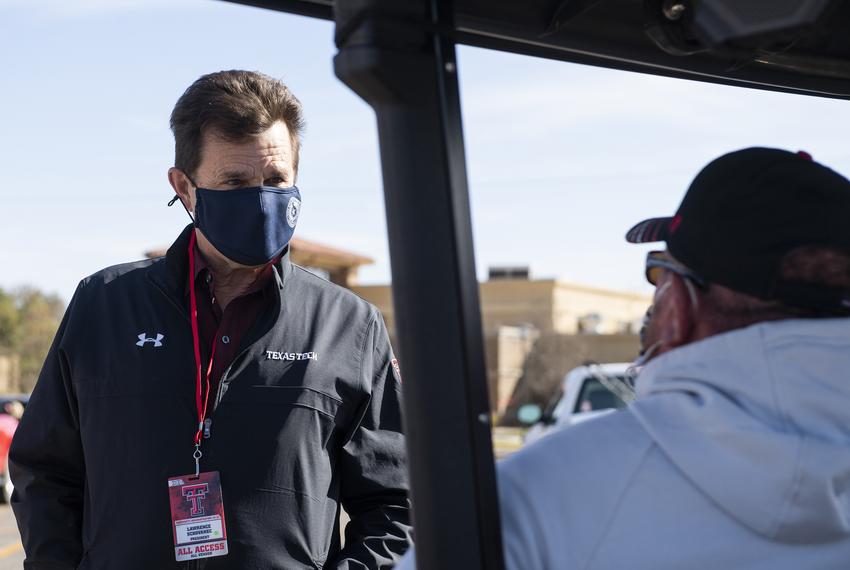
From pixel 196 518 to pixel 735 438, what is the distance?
5.45ft

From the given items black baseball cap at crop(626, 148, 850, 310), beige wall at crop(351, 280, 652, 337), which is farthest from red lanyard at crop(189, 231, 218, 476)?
beige wall at crop(351, 280, 652, 337)

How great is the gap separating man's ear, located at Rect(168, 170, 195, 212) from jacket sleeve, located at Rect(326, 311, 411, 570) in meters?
0.66

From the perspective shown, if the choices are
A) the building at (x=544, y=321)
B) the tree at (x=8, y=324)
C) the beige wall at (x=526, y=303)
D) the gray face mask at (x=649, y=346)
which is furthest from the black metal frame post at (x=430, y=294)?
the tree at (x=8, y=324)

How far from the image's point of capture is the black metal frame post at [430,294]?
53.8 inches

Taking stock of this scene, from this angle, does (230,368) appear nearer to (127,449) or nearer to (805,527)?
(127,449)

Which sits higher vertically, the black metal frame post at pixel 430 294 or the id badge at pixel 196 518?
the black metal frame post at pixel 430 294

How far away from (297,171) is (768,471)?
2002mm

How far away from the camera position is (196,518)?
2.65m

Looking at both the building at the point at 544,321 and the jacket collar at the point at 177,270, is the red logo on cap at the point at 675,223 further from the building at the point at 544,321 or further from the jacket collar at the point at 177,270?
the building at the point at 544,321

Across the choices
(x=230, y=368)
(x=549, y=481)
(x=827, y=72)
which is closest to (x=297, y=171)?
(x=230, y=368)

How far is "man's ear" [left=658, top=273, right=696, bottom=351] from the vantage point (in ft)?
5.10

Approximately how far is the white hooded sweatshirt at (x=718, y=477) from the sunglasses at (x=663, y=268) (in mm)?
114

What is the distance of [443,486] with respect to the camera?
1.37 m

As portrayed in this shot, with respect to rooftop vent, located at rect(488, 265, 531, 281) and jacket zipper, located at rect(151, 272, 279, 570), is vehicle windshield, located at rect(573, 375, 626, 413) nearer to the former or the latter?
jacket zipper, located at rect(151, 272, 279, 570)
